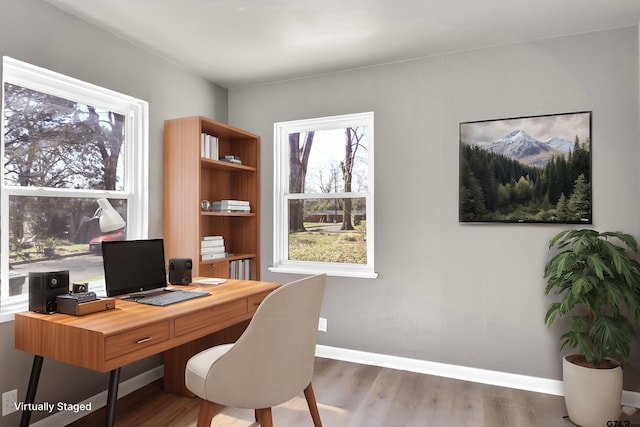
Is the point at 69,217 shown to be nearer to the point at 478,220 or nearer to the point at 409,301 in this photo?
the point at 409,301

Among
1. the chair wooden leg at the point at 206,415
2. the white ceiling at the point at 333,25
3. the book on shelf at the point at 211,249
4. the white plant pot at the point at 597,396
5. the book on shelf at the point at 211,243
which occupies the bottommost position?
the white plant pot at the point at 597,396

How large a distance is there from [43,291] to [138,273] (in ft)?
1.87

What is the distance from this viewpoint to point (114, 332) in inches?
68.5

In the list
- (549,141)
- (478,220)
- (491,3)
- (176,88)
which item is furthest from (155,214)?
(549,141)

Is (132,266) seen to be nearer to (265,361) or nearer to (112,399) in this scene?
(112,399)

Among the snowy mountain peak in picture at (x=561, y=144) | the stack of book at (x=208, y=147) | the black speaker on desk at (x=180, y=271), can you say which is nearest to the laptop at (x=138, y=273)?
the black speaker on desk at (x=180, y=271)

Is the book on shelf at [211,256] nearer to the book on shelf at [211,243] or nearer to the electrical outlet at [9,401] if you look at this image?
the book on shelf at [211,243]

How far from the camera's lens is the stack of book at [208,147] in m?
3.20

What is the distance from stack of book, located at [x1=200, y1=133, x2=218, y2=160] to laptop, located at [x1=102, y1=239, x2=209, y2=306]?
866 millimetres

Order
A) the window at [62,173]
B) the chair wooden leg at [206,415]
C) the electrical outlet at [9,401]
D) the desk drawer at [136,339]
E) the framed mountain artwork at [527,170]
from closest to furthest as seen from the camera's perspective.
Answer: the desk drawer at [136,339] → the chair wooden leg at [206,415] → the electrical outlet at [9,401] → the window at [62,173] → the framed mountain artwork at [527,170]

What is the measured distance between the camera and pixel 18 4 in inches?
86.9

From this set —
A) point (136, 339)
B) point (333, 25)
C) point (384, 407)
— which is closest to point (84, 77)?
point (333, 25)

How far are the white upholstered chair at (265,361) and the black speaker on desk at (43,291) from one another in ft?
2.74

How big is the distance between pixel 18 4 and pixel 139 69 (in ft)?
2.71
